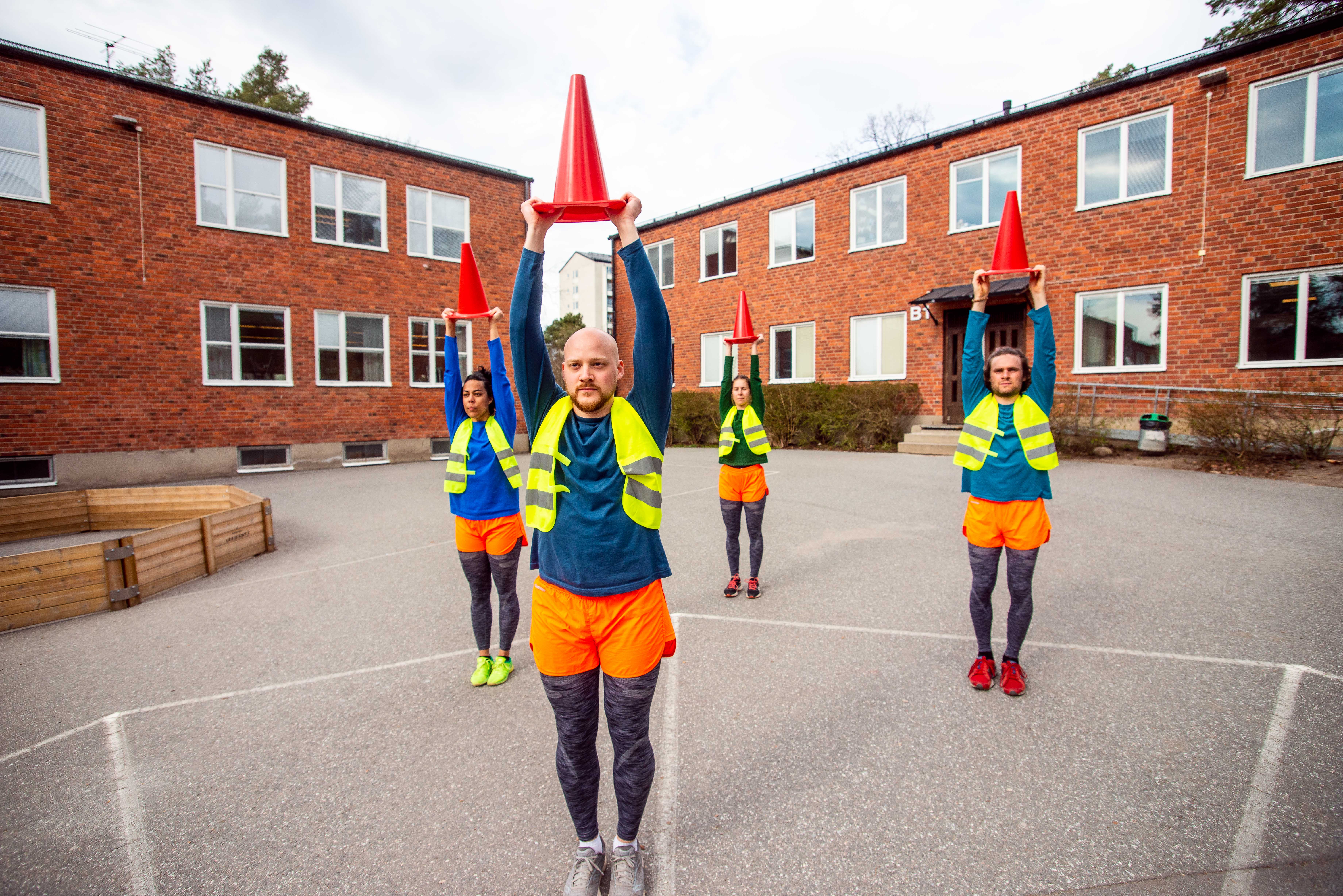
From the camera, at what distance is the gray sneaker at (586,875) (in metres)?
2.27

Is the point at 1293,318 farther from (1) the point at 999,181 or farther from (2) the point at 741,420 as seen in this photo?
(2) the point at 741,420

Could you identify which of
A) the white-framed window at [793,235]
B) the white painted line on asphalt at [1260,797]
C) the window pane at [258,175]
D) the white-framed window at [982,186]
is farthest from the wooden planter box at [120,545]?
the white-framed window at [982,186]

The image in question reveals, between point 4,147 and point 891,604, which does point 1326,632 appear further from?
point 4,147

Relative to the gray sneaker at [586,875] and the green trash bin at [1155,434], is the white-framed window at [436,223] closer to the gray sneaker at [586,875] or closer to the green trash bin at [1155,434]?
the green trash bin at [1155,434]

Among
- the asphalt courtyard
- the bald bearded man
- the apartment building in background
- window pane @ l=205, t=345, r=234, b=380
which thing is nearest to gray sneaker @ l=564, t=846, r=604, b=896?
the bald bearded man

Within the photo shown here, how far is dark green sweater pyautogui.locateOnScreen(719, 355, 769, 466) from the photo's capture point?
543cm

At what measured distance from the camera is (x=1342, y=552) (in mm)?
6047

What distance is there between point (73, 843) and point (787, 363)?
64.0 ft

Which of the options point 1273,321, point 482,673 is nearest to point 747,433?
point 482,673

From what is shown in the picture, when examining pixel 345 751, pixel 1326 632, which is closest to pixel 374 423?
pixel 345 751

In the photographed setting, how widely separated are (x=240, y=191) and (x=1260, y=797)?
64.8 feet

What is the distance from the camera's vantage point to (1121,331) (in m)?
14.0

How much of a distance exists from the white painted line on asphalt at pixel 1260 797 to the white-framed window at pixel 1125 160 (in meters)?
13.9

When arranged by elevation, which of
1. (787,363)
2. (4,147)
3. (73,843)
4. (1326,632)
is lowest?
(73,843)
